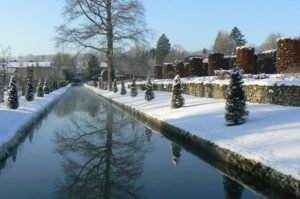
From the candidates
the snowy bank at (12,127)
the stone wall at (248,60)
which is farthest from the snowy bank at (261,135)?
the stone wall at (248,60)

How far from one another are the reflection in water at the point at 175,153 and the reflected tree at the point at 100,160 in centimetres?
85

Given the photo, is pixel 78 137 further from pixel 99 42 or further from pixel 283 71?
pixel 99 42

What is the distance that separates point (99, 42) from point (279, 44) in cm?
2831

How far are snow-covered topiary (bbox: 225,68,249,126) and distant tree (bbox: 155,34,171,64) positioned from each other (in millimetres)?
94370

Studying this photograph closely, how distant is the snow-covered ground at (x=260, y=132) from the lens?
8.82m

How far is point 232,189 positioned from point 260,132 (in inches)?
120

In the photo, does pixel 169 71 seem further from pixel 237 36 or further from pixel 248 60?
pixel 237 36

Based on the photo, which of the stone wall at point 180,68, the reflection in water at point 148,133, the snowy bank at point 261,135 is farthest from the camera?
the stone wall at point 180,68

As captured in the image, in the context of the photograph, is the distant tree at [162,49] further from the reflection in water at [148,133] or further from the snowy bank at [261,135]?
the snowy bank at [261,135]

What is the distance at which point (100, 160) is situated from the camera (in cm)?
1176

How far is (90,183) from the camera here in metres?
9.32

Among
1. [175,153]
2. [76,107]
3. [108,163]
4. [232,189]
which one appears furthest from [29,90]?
[232,189]

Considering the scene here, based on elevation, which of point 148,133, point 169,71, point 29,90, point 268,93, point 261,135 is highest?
point 169,71

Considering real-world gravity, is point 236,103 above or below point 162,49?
below
